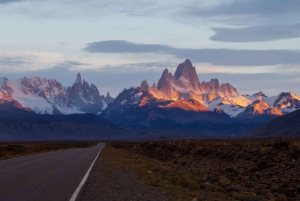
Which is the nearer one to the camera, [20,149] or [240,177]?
[240,177]

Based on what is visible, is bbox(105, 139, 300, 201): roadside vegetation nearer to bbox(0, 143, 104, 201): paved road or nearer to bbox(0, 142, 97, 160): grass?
bbox(0, 143, 104, 201): paved road

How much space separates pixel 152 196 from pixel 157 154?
3794 centimetres

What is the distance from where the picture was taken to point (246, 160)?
1251 inches

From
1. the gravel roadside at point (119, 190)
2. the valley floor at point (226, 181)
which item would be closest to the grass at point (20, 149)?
the valley floor at point (226, 181)

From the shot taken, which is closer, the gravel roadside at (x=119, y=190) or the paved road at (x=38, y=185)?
the paved road at (x=38, y=185)

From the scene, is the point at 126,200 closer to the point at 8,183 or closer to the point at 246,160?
the point at 8,183

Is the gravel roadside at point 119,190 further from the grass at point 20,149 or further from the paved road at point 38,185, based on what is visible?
the grass at point 20,149

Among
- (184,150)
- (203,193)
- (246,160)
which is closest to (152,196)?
(203,193)

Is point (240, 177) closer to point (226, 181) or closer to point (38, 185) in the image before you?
point (226, 181)

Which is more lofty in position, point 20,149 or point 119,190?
point 119,190

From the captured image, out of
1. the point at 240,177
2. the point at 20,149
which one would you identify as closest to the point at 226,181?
the point at 240,177

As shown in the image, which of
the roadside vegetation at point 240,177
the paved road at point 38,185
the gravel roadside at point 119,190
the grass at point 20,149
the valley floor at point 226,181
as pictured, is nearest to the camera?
the paved road at point 38,185

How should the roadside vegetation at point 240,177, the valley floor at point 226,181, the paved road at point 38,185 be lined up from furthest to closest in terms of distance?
the roadside vegetation at point 240,177 → the valley floor at point 226,181 → the paved road at point 38,185

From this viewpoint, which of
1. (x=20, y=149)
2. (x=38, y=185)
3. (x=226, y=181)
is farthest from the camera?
(x=20, y=149)
